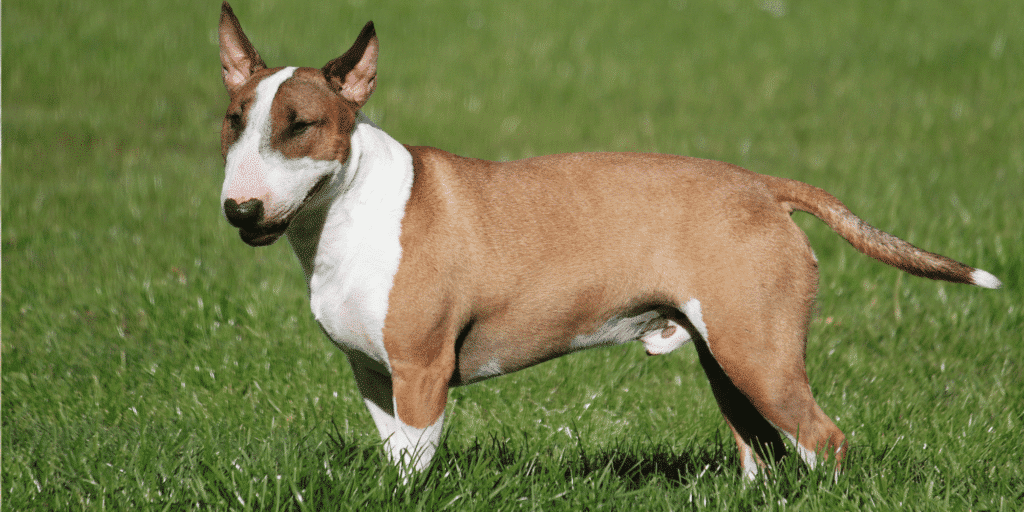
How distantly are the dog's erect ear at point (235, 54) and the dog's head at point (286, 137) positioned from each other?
7 cm

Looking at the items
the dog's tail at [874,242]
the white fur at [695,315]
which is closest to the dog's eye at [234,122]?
the white fur at [695,315]

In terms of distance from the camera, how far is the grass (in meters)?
3.93

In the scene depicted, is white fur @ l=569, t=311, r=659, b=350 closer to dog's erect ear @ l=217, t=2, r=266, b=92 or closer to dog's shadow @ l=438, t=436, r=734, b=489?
dog's shadow @ l=438, t=436, r=734, b=489

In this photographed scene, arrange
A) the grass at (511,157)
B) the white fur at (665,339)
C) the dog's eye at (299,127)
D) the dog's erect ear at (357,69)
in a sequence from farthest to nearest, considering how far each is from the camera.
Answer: the grass at (511,157) → the white fur at (665,339) → the dog's erect ear at (357,69) → the dog's eye at (299,127)

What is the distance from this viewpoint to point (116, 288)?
6.29m

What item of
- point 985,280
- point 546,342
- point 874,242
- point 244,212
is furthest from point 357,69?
point 985,280

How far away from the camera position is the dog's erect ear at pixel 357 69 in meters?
3.44

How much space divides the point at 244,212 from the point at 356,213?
1.64 ft

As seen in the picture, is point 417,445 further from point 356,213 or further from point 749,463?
point 749,463

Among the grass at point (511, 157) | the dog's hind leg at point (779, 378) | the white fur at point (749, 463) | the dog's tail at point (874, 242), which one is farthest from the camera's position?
the white fur at point (749, 463)

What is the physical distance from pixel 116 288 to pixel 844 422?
4398 mm

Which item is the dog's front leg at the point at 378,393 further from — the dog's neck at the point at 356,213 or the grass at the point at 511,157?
the dog's neck at the point at 356,213

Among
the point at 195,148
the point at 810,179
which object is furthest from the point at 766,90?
the point at 195,148

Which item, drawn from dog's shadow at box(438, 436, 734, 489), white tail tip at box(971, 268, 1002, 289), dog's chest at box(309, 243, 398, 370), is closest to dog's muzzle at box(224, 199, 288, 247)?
dog's chest at box(309, 243, 398, 370)
